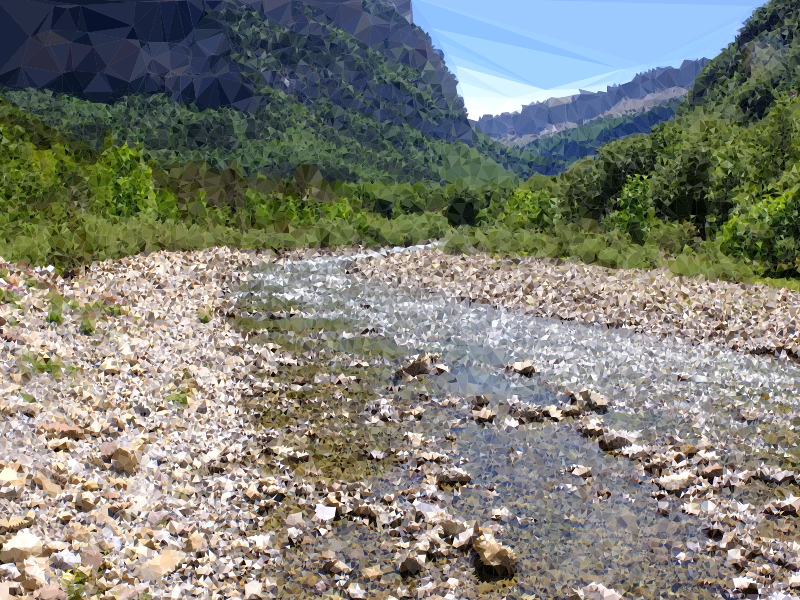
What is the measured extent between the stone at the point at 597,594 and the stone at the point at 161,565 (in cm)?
338

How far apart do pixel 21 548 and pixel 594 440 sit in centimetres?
668

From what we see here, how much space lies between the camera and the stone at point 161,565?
5.94 metres

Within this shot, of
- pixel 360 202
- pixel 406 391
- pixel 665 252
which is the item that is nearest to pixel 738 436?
pixel 406 391

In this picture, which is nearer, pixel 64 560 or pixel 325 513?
pixel 64 560

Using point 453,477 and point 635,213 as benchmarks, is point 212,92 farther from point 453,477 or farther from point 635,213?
point 453,477

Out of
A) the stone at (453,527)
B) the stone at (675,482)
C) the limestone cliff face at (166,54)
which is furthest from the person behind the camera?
the limestone cliff face at (166,54)

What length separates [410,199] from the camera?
4156 inches

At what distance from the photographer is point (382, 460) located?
8.87m

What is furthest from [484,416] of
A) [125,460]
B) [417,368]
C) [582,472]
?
[125,460]

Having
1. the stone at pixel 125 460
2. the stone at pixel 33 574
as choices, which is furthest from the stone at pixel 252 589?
the stone at pixel 125 460

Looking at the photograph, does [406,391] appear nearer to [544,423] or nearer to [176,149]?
[544,423]

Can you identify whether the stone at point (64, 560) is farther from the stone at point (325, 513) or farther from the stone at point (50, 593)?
the stone at point (325, 513)

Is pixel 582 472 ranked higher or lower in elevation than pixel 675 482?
lower

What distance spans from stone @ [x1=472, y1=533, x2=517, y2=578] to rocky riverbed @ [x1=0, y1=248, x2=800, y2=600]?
19 millimetres
